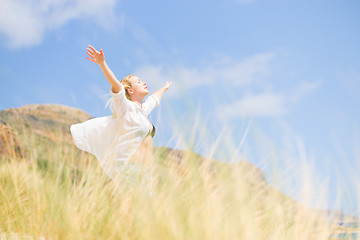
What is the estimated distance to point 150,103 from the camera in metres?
3.85

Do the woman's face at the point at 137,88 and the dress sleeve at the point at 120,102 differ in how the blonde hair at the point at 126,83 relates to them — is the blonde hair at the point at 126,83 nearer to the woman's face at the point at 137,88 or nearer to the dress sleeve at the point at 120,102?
the woman's face at the point at 137,88

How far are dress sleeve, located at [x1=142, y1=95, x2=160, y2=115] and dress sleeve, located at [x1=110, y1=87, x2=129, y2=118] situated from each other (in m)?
0.66

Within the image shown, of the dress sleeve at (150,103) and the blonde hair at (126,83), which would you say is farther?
the dress sleeve at (150,103)

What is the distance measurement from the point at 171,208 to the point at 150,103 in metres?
2.31

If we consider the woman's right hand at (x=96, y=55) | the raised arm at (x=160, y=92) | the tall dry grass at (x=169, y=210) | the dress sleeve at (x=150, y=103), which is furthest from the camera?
the raised arm at (x=160, y=92)

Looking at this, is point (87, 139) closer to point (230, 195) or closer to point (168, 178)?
point (168, 178)

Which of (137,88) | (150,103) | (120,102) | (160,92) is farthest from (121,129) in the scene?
(160,92)

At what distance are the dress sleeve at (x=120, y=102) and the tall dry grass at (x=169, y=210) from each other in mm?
739

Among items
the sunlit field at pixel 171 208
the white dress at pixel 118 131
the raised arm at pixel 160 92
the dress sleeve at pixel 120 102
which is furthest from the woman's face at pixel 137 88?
the sunlit field at pixel 171 208

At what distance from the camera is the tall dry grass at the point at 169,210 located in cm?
153

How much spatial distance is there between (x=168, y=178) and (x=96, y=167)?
53cm

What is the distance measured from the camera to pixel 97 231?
1668 millimetres

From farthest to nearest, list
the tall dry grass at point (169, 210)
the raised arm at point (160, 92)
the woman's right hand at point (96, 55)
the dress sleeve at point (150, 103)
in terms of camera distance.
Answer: the raised arm at point (160, 92) < the dress sleeve at point (150, 103) < the woman's right hand at point (96, 55) < the tall dry grass at point (169, 210)

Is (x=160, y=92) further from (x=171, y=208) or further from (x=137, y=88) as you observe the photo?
(x=171, y=208)
